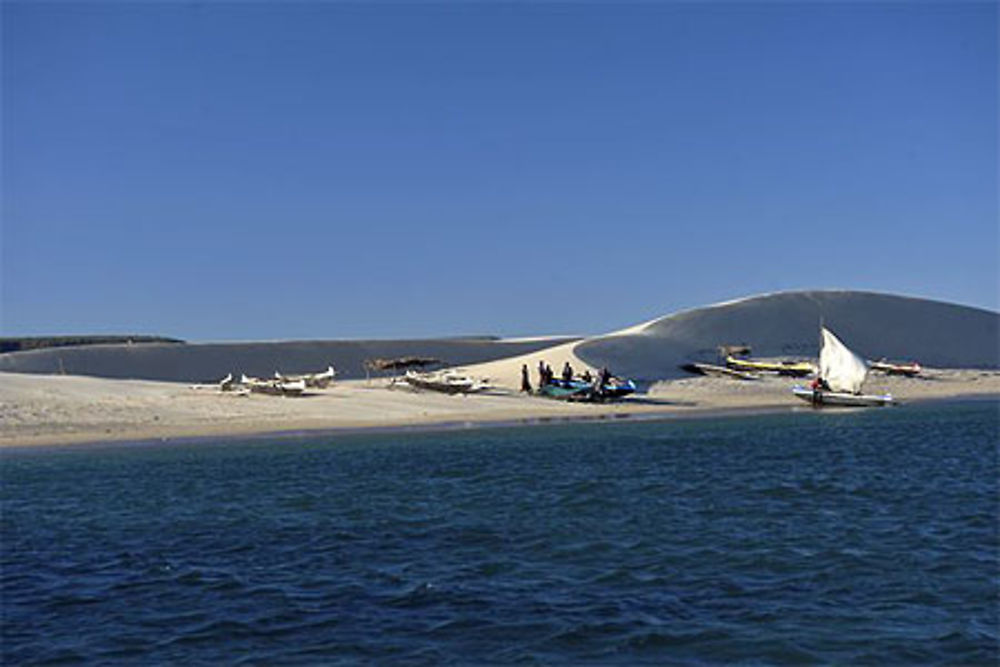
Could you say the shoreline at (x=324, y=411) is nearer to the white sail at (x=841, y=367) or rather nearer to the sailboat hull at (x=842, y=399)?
the sailboat hull at (x=842, y=399)

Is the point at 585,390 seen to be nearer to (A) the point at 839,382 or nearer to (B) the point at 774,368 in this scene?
(A) the point at 839,382

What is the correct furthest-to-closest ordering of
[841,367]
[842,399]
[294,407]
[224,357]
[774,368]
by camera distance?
[224,357], [774,368], [841,367], [842,399], [294,407]

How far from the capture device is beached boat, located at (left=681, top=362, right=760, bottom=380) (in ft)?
196

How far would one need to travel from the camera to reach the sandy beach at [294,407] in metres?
39.7

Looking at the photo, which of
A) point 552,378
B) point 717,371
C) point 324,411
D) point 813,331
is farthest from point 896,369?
point 324,411

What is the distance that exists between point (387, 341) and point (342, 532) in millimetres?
64916

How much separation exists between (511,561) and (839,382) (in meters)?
42.1

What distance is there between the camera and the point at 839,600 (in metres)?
11.6

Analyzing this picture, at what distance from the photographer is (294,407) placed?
46031mm

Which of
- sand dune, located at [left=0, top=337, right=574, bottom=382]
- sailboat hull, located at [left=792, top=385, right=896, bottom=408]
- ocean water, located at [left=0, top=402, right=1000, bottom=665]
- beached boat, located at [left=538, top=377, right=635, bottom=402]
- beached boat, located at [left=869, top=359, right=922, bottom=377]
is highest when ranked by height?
sand dune, located at [left=0, top=337, right=574, bottom=382]

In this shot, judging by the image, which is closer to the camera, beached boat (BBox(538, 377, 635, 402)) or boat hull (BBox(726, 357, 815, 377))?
beached boat (BBox(538, 377, 635, 402))

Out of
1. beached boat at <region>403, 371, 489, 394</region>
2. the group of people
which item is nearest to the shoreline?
beached boat at <region>403, 371, 489, 394</region>

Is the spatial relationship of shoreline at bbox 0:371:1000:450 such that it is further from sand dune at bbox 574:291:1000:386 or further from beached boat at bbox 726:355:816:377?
sand dune at bbox 574:291:1000:386

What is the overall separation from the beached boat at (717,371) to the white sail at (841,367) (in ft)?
22.9
